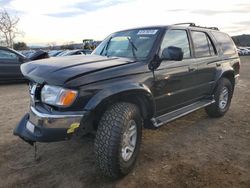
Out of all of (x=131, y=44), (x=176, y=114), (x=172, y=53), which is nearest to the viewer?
(x=172, y=53)

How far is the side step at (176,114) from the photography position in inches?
172

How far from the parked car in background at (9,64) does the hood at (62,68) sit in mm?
8154

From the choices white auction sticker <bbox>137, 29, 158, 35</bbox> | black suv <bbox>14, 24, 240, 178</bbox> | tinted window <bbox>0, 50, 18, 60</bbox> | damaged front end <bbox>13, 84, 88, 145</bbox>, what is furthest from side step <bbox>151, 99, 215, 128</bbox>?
tinted window <bbox>0, 50, 18, 60</bbox>

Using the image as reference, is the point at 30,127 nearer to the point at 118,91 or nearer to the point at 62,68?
the point at 62,68

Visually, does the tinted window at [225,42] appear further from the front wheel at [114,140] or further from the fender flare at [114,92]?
the front wheel at [114,140]

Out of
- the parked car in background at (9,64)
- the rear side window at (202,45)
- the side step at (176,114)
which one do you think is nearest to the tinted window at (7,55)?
the parked car in background at (9,64)

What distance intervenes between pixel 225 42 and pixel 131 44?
9.21 ft

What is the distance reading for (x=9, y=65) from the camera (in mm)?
11625

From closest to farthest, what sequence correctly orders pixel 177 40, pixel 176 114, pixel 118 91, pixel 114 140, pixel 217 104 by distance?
pixel 114 140 → pixel 118 91 → pixel 176 114 → pixel 177 40 → pixel 217 104

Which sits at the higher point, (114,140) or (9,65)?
(114,140)

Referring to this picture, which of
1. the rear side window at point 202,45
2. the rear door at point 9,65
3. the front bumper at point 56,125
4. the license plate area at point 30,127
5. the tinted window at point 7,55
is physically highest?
the rear side window at point 202,45

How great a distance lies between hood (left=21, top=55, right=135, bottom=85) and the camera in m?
3.38

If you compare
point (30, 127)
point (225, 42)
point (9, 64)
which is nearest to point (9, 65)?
point (9, 64)

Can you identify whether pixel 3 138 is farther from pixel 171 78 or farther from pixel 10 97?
pixel 10 97
